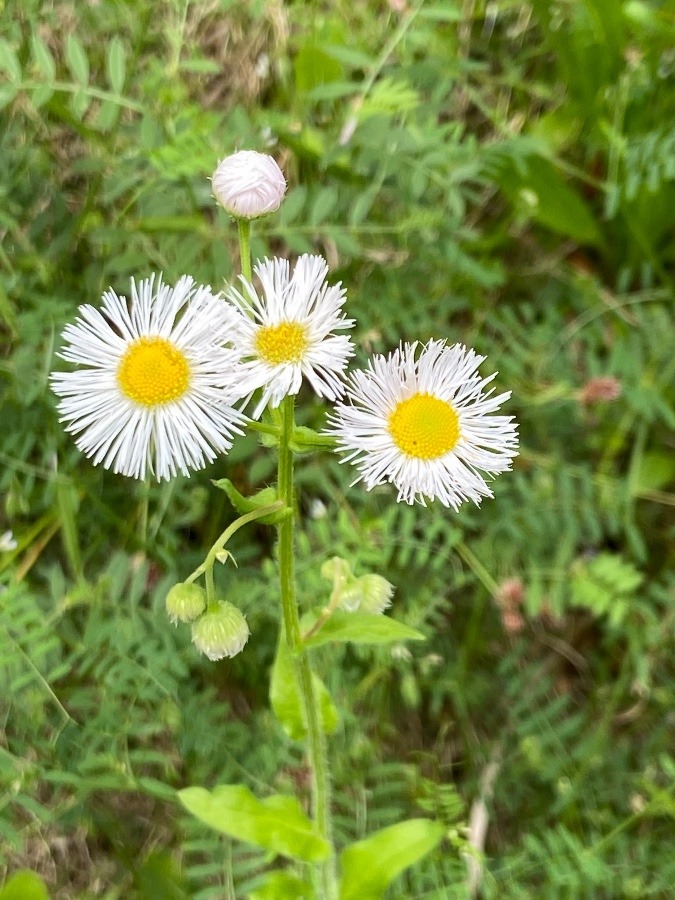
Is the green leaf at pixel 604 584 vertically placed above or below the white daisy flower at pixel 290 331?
below

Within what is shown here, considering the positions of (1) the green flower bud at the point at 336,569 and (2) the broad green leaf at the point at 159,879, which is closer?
(1) the green flower bud at the point at 336,569

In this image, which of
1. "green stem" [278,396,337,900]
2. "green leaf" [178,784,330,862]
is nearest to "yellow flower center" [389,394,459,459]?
"green stem" [278,396,337,900]

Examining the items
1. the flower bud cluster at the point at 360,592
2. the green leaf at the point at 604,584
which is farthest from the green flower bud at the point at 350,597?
the green leaf at the point at 604,584

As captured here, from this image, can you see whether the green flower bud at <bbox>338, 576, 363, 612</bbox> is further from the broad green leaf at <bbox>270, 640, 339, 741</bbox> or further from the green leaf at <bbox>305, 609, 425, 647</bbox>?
the broad green leaf at <bbox>270, 640, 339, 741</bbox>

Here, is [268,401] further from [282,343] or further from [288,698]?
[288,698]

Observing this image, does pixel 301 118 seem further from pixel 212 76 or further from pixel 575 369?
pixel 575 369

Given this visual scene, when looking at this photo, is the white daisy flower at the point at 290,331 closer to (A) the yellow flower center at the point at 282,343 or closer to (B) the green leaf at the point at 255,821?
(A) the yellow flower center at the point at 282,343

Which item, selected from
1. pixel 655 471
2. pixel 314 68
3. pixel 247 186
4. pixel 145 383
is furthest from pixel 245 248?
pixel 655 471

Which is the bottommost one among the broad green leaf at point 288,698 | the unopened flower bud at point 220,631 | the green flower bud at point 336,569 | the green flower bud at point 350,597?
the broad green leaf at point 288,698
